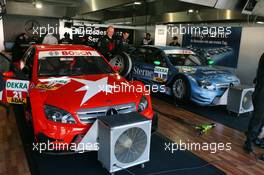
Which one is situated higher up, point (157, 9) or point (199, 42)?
point (157, 9)

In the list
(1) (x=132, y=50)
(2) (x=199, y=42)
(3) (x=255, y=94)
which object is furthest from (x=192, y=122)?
(2) (x=199, y=42)

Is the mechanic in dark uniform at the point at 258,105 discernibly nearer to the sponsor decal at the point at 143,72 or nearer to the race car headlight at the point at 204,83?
the race car headlight at the point at 204,83

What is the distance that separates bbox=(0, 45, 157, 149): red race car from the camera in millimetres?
2703

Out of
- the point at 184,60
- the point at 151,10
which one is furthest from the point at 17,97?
the point at 151,10

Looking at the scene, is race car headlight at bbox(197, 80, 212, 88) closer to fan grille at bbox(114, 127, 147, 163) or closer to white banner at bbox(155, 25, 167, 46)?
fan grille at bbox(114, 127, 147, 163)

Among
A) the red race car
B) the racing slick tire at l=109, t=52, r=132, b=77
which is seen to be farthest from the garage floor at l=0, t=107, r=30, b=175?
the racing slick tire at l=109, t=52, r=132, b=77

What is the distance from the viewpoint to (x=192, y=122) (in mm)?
4691

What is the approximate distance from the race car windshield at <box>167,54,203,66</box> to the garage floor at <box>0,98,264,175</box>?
1.53 meters

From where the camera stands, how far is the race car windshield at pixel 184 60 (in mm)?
6117

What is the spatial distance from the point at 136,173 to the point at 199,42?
868cm

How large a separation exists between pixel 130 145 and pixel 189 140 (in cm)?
154

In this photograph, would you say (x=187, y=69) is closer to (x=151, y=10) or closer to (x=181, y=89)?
(x=181, y=89)

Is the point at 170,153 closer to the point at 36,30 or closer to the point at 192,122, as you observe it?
the point at 192,122

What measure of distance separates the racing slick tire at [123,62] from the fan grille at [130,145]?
249cm
